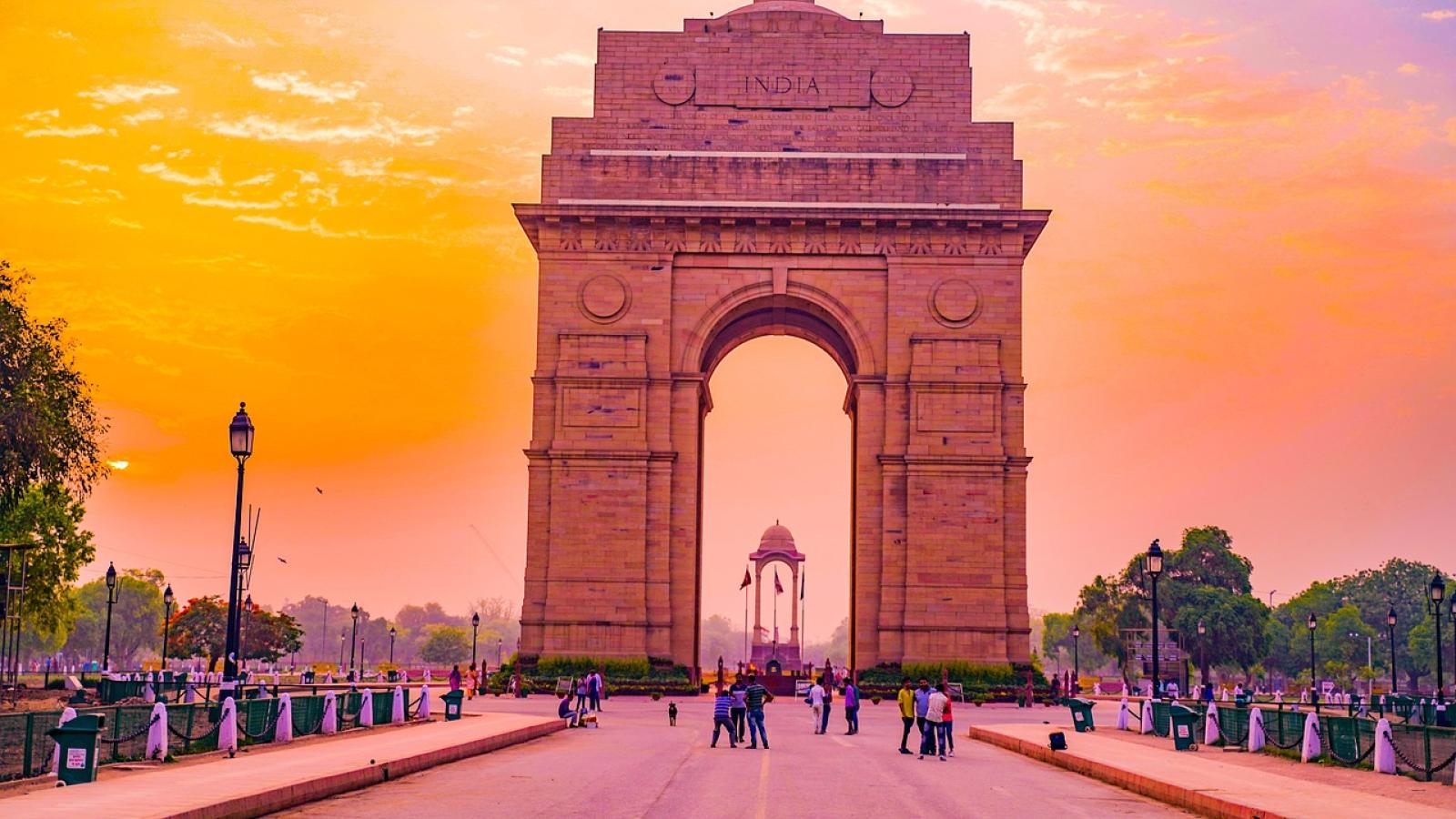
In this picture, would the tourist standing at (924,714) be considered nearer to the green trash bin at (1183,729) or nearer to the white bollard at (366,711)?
the green trash bin at (1183,729)

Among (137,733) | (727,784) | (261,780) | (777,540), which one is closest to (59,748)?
(261,780)

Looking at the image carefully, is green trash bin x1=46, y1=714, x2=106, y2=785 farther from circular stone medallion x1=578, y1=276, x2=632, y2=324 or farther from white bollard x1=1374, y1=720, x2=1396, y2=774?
circular stone medallion x1=578, y1=276, x2=632, y2=324

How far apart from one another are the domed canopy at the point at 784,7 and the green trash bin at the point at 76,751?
46.6 metres

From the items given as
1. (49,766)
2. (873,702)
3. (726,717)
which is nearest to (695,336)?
(873,702)

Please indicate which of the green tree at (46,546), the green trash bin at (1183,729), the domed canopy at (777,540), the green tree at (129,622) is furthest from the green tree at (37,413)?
the green tree at (129,622)

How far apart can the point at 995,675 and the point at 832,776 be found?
101ft

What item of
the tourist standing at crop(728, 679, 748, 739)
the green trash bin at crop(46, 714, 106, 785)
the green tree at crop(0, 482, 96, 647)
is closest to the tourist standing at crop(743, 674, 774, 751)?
the tourist standing at crop(728, 679, 748, 739)

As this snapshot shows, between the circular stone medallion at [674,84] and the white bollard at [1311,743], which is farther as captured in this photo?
the circular stone medallion at [674,84]

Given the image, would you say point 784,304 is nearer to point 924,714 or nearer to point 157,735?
point 924,714

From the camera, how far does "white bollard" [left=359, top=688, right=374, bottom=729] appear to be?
118ft

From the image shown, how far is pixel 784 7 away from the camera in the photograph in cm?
6391

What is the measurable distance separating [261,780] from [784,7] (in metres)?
47.6

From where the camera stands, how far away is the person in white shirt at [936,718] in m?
31.2

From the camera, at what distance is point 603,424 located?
2298 inches
